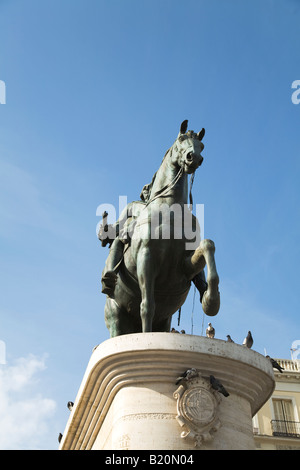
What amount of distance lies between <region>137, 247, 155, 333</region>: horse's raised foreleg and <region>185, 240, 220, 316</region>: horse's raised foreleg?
2.02ft

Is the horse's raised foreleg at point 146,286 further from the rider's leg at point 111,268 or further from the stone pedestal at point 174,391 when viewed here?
the stone pedestal at point 174,391

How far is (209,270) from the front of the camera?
7.22 metres

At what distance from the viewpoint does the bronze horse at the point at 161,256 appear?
7.85 meters

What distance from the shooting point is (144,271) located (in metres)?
7.88

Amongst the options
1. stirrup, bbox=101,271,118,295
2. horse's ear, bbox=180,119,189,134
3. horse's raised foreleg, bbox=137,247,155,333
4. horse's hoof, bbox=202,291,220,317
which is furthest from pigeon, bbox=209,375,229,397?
horse's ear, bbox=180,119,189,134

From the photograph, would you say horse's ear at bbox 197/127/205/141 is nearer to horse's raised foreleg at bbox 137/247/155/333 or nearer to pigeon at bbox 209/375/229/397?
horse's raised foreleg at bbox 137/247/155/333

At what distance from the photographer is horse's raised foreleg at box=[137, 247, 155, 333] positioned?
7676 mm

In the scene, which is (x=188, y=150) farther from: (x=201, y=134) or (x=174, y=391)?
(x=174, y=391)

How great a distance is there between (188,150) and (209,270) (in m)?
2.06
